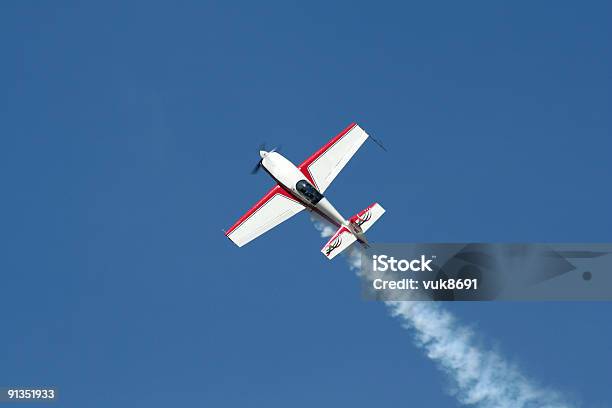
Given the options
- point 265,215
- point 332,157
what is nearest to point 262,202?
point 265,215

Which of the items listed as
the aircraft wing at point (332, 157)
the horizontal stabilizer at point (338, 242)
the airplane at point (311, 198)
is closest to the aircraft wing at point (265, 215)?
the airplane at point (311, 198)

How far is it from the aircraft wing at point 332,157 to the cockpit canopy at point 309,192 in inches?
80.2

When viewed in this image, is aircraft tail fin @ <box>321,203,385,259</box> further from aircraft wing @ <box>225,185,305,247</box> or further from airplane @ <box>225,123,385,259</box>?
aircraft wing @ <box>225,185,305,247</box>

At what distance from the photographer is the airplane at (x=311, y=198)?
65.4 meters

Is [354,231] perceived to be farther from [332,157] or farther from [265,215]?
[332,157]

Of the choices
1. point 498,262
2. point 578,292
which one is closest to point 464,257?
point 498,262

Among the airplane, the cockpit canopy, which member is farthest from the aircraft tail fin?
the cockpit canopy

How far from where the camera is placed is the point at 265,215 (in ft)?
225

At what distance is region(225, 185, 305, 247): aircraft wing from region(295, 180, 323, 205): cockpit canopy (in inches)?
48.8

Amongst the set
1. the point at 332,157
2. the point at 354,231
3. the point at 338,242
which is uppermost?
the point at 332,157

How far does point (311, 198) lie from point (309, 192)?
458 millimetres

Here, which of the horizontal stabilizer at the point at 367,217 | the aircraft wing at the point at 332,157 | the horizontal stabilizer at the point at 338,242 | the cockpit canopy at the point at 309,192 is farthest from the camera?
the aircraft wing at the point at 332,157

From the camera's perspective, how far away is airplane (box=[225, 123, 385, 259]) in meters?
65.4

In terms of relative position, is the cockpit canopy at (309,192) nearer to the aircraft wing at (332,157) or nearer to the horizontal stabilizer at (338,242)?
the aircraft wing at (332,157)
